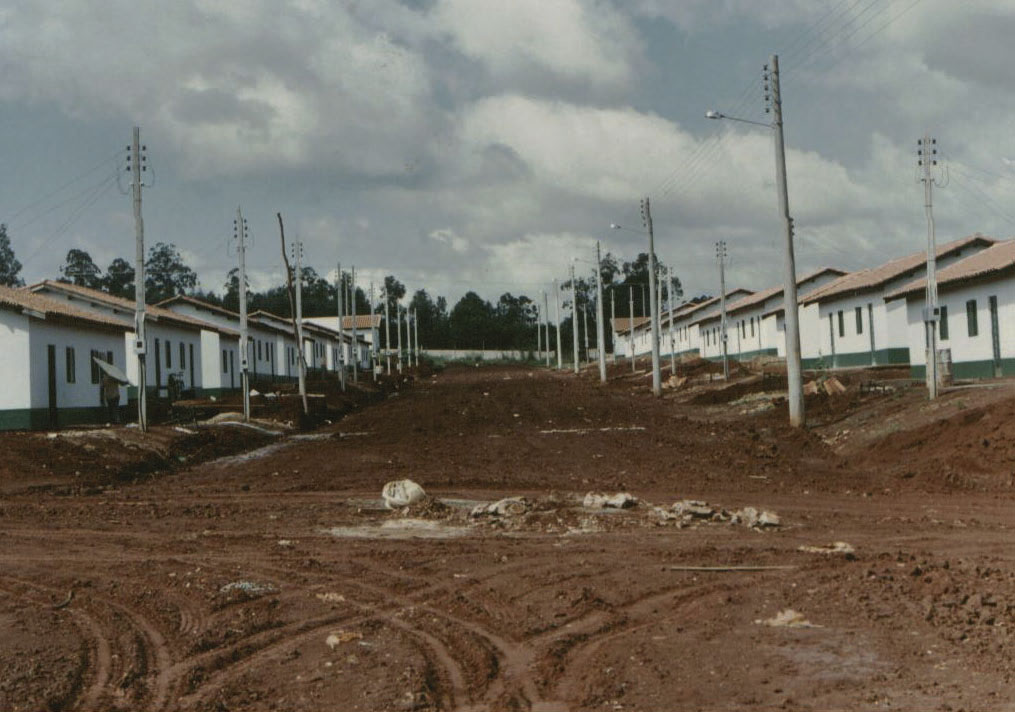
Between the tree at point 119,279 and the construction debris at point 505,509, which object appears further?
the tree at point 119,279

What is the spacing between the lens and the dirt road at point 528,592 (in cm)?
656

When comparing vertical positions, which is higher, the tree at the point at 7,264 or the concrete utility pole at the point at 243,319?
the tree at the point at 7,264

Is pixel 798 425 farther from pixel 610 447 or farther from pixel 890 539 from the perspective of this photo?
pixel 890 539

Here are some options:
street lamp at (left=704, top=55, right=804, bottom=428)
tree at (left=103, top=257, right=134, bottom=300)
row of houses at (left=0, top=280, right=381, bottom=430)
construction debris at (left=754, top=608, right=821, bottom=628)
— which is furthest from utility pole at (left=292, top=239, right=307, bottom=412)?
tree at (left=103, top=257, right=134, bottom=300)

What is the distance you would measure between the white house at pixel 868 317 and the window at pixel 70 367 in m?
29.8

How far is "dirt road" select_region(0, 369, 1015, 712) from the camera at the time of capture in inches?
258

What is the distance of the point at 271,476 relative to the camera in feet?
69.0

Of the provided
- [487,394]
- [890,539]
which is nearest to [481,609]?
[890,539]

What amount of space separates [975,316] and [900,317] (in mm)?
11784

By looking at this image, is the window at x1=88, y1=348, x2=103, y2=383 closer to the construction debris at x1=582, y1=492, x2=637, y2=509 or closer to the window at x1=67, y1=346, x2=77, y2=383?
the window at x1=67, y1=346, x2=77, y2=383

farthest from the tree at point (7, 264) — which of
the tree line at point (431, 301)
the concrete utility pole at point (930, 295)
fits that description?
the concrete utility pole at point (930, 295)

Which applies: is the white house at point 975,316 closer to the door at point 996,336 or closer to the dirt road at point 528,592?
the door at point 996,336

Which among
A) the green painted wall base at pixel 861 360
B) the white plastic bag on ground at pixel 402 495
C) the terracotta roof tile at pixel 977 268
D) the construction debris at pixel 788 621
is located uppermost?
the terracotta roof tile at pixel 977 268

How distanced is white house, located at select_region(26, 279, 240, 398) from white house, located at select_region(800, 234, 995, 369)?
30725mm
